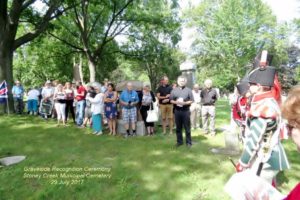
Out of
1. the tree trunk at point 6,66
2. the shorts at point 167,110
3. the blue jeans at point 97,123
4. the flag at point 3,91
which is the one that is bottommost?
the blue jeans at point 97,123

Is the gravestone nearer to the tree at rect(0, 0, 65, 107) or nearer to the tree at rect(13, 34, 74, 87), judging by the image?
the tree at rect(0, 0, 65, 107)

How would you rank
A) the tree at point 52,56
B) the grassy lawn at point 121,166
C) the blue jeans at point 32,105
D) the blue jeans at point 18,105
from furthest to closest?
the tree at point 52,56 → the blue jeans at point 18,105 → the blue jeans at point 32,105 → the grassy lawn at point 121,166

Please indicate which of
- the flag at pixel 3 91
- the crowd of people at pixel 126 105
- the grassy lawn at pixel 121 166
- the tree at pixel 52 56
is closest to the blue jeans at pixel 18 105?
the flag at pixel 3 91

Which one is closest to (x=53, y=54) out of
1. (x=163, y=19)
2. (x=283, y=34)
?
(x=163, y=19)

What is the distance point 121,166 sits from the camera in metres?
7.92

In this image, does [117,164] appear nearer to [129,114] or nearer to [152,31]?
[129,114]

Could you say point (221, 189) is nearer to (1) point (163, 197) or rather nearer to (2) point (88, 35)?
(1) point (163, 197)

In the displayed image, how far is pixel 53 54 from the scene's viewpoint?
29719 millimetres

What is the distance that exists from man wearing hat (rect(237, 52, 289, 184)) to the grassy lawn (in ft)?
5.94

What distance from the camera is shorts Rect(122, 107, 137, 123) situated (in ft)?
38.5

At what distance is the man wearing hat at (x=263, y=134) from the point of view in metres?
4.39

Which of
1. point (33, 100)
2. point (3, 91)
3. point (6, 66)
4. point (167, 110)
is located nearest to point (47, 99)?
point (33, 100)

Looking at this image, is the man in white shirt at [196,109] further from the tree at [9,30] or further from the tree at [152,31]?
the tree at [152,31]

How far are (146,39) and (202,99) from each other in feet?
57.3
